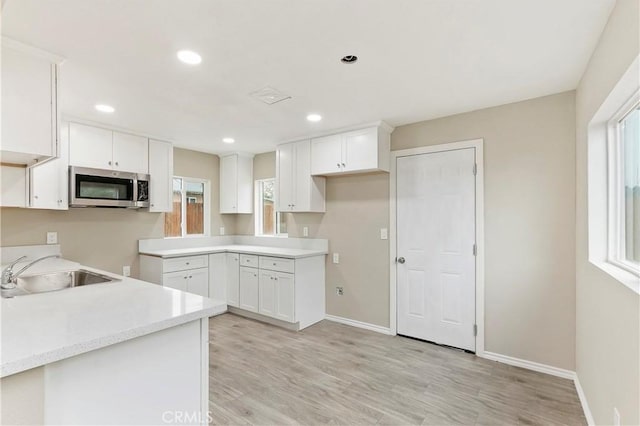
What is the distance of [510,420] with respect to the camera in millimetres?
2109

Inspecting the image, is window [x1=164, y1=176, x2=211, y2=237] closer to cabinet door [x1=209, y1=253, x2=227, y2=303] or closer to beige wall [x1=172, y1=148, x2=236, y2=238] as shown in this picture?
beige wall [x1=172, y1=148, x2=236, y2=238]

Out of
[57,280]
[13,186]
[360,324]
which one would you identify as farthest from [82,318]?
[360,324]

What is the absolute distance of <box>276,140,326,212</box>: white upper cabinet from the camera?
160 inches

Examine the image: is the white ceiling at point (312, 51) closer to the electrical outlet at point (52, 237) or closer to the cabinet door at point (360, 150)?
the cabinet door at point (360, 150)

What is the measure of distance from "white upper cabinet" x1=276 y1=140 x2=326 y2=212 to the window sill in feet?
9.27

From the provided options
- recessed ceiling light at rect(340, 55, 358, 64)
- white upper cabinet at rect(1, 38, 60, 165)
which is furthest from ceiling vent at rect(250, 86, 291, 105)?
white upper cabinet at rect(1, 38, 60, 165)

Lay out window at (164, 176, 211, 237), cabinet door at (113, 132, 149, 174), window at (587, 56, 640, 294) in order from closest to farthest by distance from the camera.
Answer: window at (587, 56, 640, 294)
cabinet door at (113, 132, 149, 174)
window at (164, 176, 211, 237)

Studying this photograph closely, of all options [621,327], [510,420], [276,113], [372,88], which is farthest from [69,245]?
[621,327]

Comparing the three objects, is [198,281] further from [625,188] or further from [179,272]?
[625,188]

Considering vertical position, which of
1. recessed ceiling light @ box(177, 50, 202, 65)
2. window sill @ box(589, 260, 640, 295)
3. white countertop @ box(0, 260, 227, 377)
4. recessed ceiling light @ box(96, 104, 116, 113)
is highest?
recessed ceiling light @ box(177, 50, 202, 65)

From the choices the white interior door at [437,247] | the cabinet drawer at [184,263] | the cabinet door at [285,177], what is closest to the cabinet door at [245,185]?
the cabinet door at [285,177]

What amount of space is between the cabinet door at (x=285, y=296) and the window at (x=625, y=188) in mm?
2913

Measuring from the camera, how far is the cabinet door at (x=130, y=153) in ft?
12.1

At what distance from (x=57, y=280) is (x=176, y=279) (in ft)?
5.00
